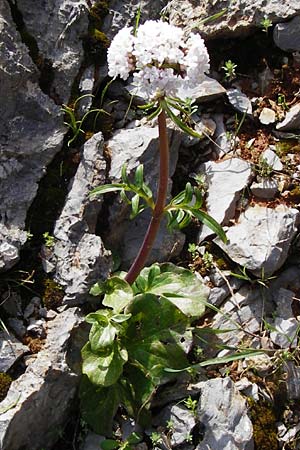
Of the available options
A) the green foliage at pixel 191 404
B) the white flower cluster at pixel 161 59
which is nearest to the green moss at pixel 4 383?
the green foliage at pixel 191 404

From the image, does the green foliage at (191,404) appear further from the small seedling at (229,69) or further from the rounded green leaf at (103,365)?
the small seedling at (229,69)

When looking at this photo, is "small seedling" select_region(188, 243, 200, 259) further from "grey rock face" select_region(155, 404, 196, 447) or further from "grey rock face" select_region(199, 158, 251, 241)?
"grey rock face" select_region(155, 404, 196, 447)

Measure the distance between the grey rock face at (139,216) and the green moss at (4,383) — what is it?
117 cm

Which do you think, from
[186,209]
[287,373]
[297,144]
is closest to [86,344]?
[186,209]

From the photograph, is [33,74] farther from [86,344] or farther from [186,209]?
[86,344]

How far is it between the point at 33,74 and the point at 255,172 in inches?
68.6

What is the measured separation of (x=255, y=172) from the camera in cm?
531

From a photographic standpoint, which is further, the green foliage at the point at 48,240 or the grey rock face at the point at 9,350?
the green foliage at the point at 48,240

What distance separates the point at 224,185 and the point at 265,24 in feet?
4.25

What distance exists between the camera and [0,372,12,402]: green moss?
4.28 metres

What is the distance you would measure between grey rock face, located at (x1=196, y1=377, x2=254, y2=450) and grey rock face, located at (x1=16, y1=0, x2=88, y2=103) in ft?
7.51

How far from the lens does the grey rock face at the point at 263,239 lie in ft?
16.0

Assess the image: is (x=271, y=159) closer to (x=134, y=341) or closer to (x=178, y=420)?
(x=134, y=341)

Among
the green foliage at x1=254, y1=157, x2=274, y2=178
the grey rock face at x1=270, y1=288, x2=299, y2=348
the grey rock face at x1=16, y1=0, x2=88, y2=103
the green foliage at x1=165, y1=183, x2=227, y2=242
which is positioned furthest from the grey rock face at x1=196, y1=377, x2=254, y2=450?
the grey rock face at x1=16, y1=0, x2=88, y2=103
